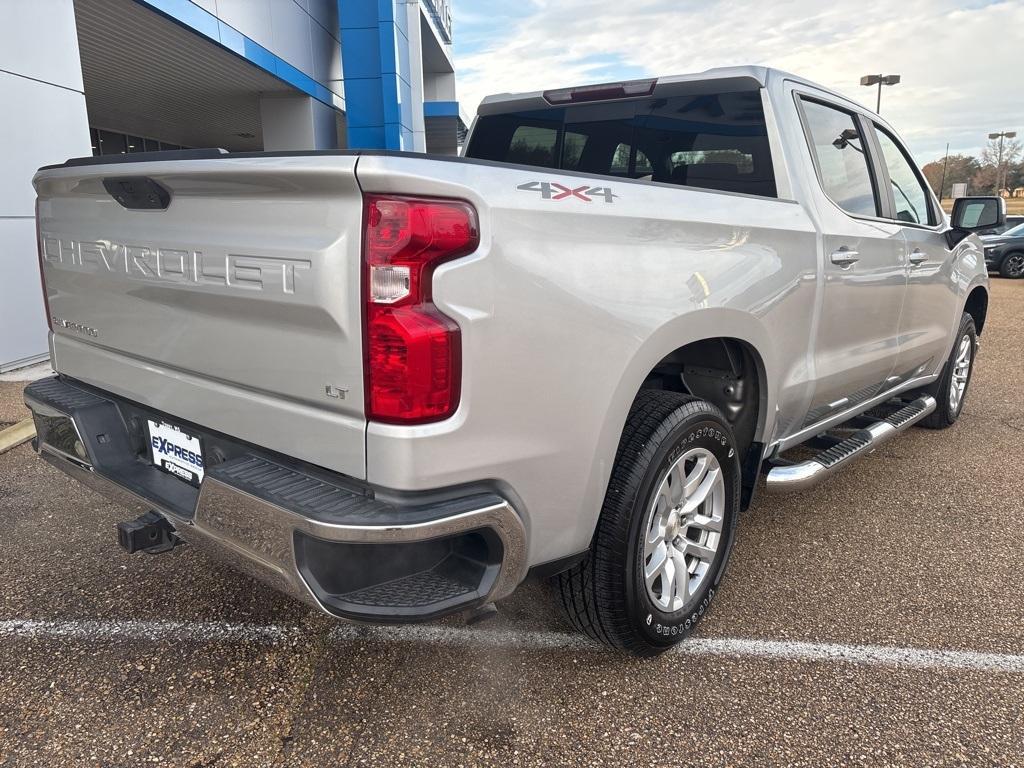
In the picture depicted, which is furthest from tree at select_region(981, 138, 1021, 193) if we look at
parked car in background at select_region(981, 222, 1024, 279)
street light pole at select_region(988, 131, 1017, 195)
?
parked car in background at select_region(981, 222, 1024, 279)

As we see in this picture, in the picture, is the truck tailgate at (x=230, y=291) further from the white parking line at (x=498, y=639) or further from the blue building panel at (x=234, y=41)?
the blue building panel at (x=234, y=41)

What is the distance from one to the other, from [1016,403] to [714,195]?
4896 mm

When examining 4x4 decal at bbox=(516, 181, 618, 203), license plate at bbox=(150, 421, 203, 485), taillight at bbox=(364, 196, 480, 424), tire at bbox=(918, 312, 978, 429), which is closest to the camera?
taillight at bbox=(364, 196, 480, 424)

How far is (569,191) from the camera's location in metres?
1.96

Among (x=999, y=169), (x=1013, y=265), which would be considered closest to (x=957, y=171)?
(x=999, y=169)

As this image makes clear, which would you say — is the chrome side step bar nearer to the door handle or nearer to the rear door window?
the door handle

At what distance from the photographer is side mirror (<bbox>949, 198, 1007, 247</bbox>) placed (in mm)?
4492

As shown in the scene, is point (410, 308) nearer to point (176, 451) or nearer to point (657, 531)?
point (176, 451)

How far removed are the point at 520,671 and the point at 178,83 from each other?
1440cm

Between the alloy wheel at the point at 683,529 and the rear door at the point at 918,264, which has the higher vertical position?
the rear door at the point at 918,264

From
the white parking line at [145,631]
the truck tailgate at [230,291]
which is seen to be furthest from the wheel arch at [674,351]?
the white parking line at [145,631]

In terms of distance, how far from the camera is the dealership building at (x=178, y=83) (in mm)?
6820

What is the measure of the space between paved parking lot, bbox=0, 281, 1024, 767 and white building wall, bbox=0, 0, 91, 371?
4138mm

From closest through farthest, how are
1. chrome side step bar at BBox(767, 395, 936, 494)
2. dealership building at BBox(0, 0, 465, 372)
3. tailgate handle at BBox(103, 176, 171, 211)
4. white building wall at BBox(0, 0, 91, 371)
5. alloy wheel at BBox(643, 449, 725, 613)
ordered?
tailgate handle at BBox(103, 176, 171, 211)
alloy wheel at BBox(643, 449, 725, 613)
chrome side step bar at BBox(767, 395, 936, 494)
white building wall at BBox(0, 0, 91, 371)
dealership building at BBox(0, 0, 465, 372)
